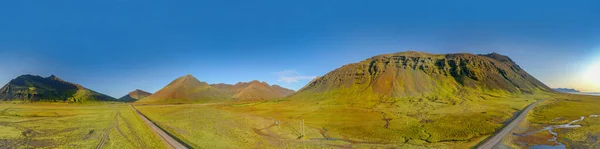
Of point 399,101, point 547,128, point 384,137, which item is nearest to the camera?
point 384,137

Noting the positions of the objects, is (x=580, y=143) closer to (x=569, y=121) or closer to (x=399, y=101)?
(x=569, y=121)

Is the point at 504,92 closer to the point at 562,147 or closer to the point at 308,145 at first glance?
the point at 562,147

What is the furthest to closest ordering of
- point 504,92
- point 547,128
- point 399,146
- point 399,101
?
1. point 504,92
2. point 399,101
3. point 547,128
4. point 399,146

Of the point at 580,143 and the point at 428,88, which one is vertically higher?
the point at 428,88

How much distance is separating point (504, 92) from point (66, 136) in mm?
221265

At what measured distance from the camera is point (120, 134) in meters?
68.4

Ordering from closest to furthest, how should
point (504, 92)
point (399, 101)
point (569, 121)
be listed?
point (569, 121), point (399, 101), point (504, 92)

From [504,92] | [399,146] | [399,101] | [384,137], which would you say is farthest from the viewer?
[504,92]

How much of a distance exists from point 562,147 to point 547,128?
25.7 metres

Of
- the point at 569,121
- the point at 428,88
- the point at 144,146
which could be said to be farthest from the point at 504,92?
the point at 144,146

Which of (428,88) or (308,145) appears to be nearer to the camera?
(308,145)

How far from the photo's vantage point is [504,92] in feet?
604

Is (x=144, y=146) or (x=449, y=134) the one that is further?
(x=449, y=134)

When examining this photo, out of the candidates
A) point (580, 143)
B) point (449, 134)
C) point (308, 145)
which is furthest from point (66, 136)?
point (580, 143)
